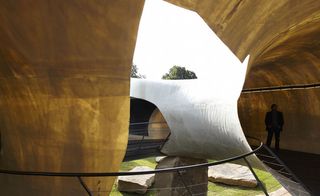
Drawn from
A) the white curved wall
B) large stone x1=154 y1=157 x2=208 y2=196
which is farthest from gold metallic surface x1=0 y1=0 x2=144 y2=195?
large stone x1=154 y1=157 x2=208 y2=196

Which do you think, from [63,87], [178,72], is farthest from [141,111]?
[178,72]

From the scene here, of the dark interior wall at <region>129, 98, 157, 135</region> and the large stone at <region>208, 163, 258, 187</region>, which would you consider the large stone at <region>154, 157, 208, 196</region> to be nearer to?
the large stone at <region>208, 163, 258, 187</region>

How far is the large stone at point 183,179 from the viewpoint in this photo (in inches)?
328

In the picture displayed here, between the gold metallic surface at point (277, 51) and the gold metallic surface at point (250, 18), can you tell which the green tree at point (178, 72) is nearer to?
the gold metallic surface at point (277, 51)

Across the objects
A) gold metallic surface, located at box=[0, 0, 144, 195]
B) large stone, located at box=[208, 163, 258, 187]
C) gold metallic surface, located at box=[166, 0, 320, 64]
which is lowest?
large stone, located at box=[208, 163, 258, 187]

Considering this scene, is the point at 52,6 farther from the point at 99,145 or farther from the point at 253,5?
the point at 253,5

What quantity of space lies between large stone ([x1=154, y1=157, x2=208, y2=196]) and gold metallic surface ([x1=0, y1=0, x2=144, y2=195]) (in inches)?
177

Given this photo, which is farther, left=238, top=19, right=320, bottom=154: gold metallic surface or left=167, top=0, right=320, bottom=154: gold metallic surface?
left=238, top=19, right=320, bottom=154: gold metallic surface

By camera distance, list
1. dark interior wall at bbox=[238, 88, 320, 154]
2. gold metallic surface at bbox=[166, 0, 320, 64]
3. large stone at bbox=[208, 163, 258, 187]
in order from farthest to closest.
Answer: large stone at bbox=[208, 163, 258, 187], dark interior wall at bbox=[238, 88, 320, 154], gold metallic surface at bbox=[166, 0, 320, 64]

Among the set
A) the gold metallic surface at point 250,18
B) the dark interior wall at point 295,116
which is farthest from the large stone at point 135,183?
the gold metallic surface at point 250,18

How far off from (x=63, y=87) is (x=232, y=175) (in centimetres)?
757

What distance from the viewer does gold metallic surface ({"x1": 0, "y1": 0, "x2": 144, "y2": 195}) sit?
332 cm

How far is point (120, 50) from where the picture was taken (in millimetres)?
3670

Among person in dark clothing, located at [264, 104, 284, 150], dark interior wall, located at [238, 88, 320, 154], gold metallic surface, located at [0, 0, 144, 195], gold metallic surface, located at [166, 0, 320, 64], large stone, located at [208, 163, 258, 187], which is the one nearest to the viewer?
gold metallic surface, located at [0, 0, 144, 195]
